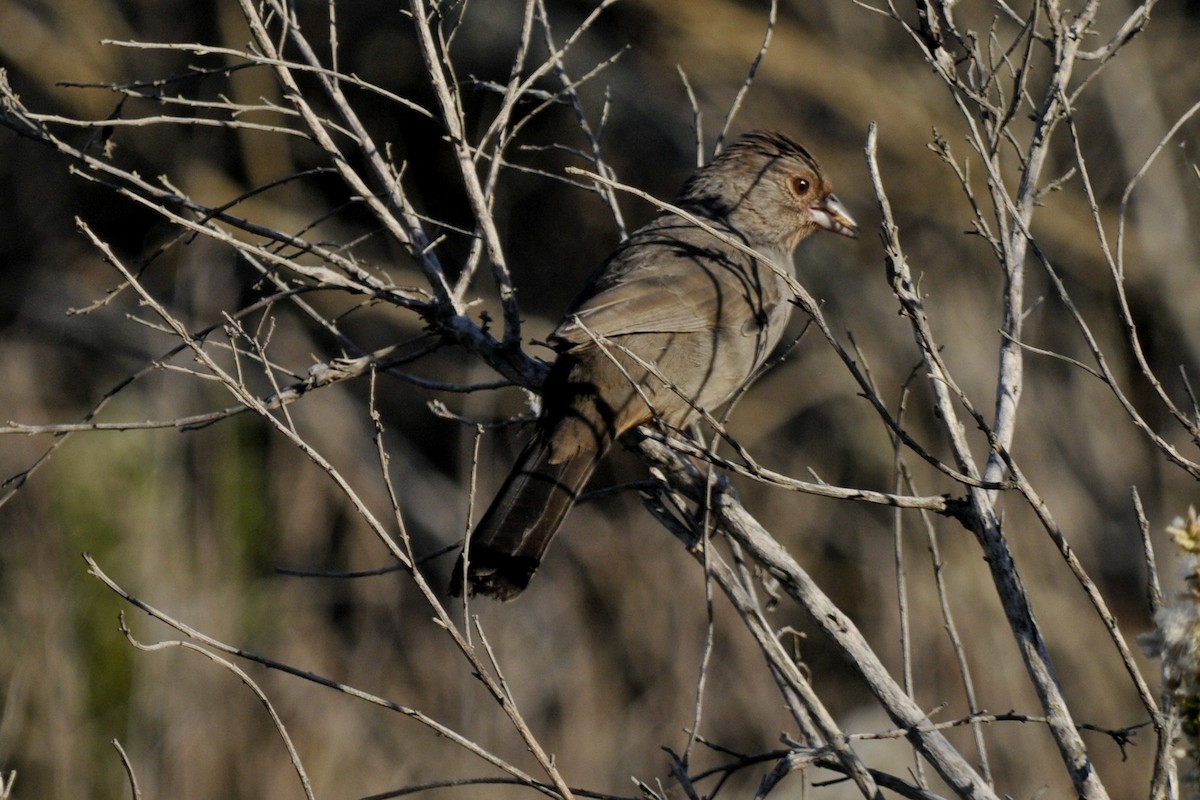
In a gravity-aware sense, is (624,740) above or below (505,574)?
below

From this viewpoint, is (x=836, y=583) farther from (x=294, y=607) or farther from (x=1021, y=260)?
(x=1021, y=260)

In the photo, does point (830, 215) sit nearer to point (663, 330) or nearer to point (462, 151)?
point (663, 330)

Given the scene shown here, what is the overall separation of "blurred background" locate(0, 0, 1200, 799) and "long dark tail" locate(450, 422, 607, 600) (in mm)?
3555

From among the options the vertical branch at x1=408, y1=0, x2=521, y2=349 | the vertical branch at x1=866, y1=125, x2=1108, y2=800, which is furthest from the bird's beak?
the vertical branch at x1=866, y1=125, x2=1108, y2=800

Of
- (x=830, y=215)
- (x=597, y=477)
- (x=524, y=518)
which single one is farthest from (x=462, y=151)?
(x=597, y=477)

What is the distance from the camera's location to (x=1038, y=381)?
30.4 feet

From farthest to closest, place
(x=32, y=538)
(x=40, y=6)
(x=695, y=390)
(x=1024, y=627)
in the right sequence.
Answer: (x=40, y=6), (x=32, y=538), (x=695, y=390), (x=1024, y=627)

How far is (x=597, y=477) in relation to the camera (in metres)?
11.0

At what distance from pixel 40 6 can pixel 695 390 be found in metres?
9.66

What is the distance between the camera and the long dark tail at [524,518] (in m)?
3.75

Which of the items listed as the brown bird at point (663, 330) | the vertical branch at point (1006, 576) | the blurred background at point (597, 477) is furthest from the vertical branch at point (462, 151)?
the blurred background at point (597, 477)

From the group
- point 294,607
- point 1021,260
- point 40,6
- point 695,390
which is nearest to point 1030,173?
point 1021,260

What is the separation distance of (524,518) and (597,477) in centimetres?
716

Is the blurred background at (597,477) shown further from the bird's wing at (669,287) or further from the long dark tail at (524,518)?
the long dark tail at (524,518)
